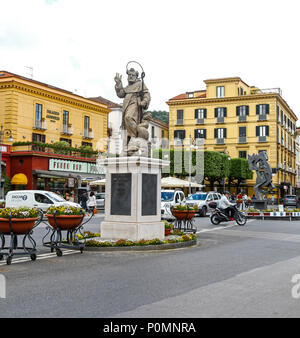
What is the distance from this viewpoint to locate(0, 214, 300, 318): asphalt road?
5.39 m

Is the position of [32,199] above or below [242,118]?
below

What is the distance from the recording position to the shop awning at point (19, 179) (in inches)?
1373

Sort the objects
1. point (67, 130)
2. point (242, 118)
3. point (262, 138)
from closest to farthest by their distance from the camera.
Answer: point (67, 130) → point (262, 138) → point (242, 118)

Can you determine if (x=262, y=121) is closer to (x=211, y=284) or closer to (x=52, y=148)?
(x=52, y=148)

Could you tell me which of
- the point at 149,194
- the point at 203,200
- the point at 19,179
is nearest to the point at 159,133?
the point at 19,179

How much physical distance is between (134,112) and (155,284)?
6706 mm

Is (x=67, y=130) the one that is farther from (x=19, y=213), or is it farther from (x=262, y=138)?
(x=19, y=213)

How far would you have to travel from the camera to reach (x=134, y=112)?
41.3 feet

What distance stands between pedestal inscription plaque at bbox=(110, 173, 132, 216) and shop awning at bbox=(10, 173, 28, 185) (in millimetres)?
24787

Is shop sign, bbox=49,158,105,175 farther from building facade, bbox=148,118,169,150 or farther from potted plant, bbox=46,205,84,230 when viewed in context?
potted plant, bbox=46,205,84,230

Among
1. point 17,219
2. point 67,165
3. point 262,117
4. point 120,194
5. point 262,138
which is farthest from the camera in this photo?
point 262,138

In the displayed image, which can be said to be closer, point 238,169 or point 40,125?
point 40,125

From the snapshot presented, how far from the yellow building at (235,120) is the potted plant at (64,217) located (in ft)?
178

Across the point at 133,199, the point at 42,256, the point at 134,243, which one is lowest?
the point at 42,256
